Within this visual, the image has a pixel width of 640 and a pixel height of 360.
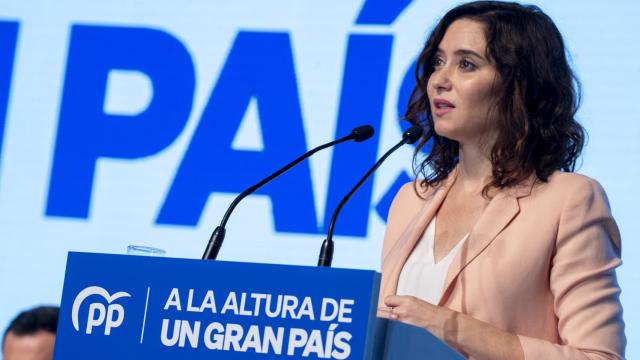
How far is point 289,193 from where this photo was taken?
13.0 ft

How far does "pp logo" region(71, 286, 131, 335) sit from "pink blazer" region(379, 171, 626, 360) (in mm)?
782

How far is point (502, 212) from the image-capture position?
232cm

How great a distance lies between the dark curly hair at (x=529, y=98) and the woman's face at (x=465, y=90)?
0.8 inches

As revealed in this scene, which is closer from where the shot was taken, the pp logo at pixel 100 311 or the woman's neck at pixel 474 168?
the pp logo at pixel 100 311

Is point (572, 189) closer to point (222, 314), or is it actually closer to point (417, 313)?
point (417, 313)

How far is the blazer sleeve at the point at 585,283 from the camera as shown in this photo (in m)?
2.12

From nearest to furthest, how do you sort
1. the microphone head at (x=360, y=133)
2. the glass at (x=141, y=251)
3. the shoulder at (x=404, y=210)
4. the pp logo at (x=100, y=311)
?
1. the pp logo at (x=100, y=311)
2. the glass at (x=141, y=251)
3. the microphone head at (x=360, y=133)
4. the shoulder at (x=404, y=210)

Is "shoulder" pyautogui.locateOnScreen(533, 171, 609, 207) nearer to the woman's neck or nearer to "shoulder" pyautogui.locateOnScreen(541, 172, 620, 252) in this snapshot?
"shoulder" pyautogui.locateOnScreen(541, 172, 620, 252)

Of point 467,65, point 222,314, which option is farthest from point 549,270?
point 222,314

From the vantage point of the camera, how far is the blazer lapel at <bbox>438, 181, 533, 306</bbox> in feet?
7.45

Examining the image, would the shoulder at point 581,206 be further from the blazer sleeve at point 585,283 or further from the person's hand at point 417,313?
the person's hand at point 417,313

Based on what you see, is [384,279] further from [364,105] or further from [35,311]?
[364,105]

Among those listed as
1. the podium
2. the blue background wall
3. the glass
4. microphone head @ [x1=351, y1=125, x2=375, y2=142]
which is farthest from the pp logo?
the blue background wall

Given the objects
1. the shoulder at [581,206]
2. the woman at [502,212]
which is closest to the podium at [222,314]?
the woman at [502,212]
